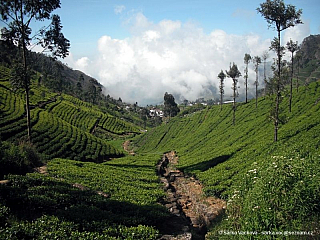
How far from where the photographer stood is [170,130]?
7031 centimetres

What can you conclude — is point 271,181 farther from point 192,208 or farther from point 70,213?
point 192,208

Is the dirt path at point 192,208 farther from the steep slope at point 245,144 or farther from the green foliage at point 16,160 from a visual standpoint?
the green foliage at point 16,160

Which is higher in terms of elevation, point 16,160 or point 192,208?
point 16,160

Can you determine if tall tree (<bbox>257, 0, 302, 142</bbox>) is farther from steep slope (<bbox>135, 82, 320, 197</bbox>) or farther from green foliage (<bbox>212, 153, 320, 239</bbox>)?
green foliage (<bbox>212, 153, 320, 239</bbox>)

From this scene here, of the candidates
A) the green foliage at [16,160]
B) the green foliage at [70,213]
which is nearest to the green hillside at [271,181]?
the green foliage at [70,213]

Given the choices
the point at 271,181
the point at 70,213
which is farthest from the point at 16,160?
the point at 271,181

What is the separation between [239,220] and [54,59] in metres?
23.3

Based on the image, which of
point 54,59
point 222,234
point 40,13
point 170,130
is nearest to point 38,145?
point 54,59

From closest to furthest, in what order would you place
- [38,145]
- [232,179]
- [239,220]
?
[239,220]
[232,179]
[38,145]

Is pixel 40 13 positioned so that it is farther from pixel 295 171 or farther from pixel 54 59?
pixel 295 171

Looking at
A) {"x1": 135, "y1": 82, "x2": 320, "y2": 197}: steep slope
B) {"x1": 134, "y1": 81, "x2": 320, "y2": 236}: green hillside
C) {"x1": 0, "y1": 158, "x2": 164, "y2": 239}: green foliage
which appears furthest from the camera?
{"x1": 135, "y1": 82, "x2": 320, "y2": 197}: steep slope

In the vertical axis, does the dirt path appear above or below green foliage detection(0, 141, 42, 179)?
below

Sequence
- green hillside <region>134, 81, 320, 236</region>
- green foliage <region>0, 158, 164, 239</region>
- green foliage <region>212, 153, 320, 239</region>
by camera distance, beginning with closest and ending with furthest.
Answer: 1. green foliage <region>212, 153, 320, 239</region>
2. green hillside <region>134, 81, 320, 236</region>
3. green foliage <region>0, 158, 164, 239</region>

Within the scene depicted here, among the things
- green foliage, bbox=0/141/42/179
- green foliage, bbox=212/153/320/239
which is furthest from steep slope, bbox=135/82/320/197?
green foliage, bbox=0/141/42/179
